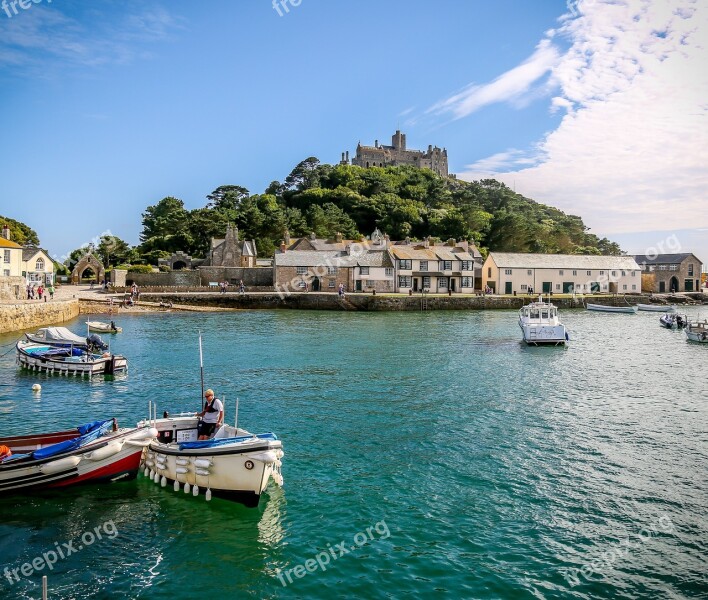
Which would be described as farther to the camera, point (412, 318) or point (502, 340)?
point (412, 318)

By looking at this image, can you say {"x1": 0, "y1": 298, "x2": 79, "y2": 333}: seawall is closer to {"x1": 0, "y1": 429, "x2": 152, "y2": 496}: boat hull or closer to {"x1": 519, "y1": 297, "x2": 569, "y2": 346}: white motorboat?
{"x1": 0, "y1": 429, "x2": 152, "y2": 496}: boat hull

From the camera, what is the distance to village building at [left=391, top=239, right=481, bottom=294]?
262 feet

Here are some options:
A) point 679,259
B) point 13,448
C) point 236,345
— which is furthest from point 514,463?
point 679,259

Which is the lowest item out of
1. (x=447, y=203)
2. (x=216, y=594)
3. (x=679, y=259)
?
(x=216, y=594)

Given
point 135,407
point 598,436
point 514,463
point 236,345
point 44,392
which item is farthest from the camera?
point 236,345

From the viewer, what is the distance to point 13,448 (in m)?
14.8

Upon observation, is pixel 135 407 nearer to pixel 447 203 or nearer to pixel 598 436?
pixel 598 436

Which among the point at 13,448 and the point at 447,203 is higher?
the point at 447,203

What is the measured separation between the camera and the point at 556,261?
8606 centimetres

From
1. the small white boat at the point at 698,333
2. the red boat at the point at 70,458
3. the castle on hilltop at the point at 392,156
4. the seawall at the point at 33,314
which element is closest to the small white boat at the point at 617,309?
the small white boat at the point at 698,333

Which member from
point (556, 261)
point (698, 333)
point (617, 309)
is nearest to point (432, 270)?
point (556, 261)

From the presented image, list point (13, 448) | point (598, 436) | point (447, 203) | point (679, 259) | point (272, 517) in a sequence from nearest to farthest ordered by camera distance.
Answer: point (272, 517), point (13, 448), point (598, 436), point (679, 259), point (447, 203)

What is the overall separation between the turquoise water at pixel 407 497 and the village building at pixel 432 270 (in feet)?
165

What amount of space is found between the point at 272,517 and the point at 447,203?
12400 centimetres
